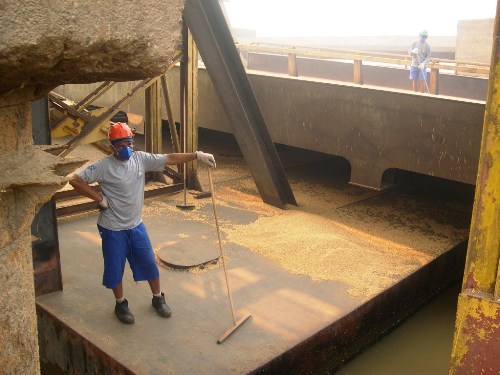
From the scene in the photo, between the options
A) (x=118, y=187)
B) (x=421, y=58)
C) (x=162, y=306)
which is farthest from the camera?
(x=421, y=58)

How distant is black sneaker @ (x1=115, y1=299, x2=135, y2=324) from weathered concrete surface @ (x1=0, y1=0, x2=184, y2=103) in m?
3.43

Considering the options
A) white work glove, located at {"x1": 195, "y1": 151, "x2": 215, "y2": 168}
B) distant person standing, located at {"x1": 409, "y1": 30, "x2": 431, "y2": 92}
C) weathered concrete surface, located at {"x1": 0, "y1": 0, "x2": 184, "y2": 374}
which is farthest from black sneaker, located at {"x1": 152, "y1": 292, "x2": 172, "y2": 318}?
distant person standing, located at {"x1": 409, "y1": 30, "x2": 431, "y2": 92}

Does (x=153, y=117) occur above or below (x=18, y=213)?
below

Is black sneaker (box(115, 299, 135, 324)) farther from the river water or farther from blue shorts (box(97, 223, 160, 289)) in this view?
the river water

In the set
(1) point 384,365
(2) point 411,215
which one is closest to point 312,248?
(1) point 384,365

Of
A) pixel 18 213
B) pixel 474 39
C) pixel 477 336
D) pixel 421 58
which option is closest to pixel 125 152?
pixel 477 336

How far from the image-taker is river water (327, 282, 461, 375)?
5.61m

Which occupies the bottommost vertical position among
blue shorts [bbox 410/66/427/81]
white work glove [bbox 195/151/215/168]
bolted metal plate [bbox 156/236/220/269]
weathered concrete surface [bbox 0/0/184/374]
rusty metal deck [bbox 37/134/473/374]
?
rusty metal deck [bbox 37/134/473/374]

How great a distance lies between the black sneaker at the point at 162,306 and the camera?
487 cm

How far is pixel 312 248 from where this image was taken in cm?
649

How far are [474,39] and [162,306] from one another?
16.1 metres

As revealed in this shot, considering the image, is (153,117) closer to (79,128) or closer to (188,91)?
(188,91)

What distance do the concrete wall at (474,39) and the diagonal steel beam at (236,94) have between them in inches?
479

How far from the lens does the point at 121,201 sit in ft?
14.9
